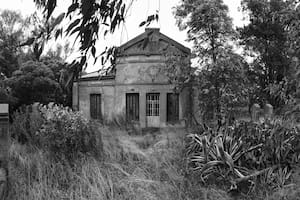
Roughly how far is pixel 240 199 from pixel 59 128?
10.2 feet

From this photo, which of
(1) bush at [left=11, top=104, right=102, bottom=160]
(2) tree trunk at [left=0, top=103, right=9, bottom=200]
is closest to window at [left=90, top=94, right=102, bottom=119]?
(1) bush at [left=11, top=104, right=102, bottom=160]

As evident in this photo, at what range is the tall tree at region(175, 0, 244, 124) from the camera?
43.4ft

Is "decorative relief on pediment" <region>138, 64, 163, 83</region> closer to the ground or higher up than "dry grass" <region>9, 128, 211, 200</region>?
higher up

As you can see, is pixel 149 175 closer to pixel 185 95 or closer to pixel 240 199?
pixel 240 199

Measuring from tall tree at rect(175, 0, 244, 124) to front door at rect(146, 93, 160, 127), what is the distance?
3.54m

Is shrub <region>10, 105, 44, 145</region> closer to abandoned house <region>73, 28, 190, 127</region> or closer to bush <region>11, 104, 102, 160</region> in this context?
bush <region>11, 104, 102, 160</region>

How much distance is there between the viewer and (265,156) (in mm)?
4883

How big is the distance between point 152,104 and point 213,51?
4.90 m

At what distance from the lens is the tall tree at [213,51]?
1323 cm

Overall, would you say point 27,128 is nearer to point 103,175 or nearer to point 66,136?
point 66,136

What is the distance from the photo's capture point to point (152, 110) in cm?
1717

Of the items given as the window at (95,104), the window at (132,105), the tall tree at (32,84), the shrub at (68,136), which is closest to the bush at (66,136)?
the shrub at (68,136)

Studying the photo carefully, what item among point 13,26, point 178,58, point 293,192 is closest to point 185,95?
point 178,58

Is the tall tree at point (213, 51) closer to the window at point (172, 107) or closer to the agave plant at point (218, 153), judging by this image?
the window at point (172, 107)
